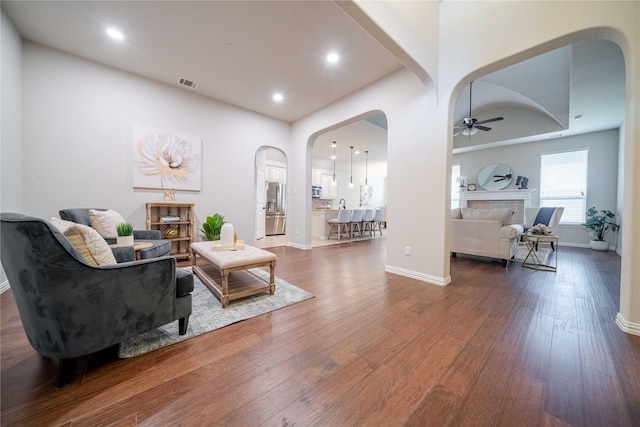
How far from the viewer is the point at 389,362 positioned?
1474mm

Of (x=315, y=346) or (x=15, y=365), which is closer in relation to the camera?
(x=15, y=365)

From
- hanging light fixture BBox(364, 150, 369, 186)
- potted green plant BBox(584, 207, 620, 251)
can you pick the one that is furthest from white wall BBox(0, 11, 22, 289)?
potted green plant BBox(584, 207, 620, 251)

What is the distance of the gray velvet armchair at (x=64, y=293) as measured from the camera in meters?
1.14

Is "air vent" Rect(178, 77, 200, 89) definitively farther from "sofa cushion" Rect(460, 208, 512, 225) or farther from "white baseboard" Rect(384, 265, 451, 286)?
"sofa cushion" Rect(460, 208, 512, 225)

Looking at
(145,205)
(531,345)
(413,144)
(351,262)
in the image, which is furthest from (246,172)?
(531,345)

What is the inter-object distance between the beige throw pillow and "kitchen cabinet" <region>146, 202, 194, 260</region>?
2.43 meters

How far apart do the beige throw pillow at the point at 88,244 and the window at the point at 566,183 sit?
29.0 feet

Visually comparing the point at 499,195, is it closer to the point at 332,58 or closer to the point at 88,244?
the point at 332,58

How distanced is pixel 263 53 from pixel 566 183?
779 centimetres

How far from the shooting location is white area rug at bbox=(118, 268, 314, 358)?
5.36 ft

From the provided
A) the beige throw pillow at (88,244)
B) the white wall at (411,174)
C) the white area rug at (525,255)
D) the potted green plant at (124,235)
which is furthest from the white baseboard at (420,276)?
the potted green plant at (124,235)

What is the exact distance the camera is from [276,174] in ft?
26.9

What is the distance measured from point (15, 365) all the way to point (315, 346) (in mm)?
1821

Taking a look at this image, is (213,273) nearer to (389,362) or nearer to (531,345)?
(389,362)
